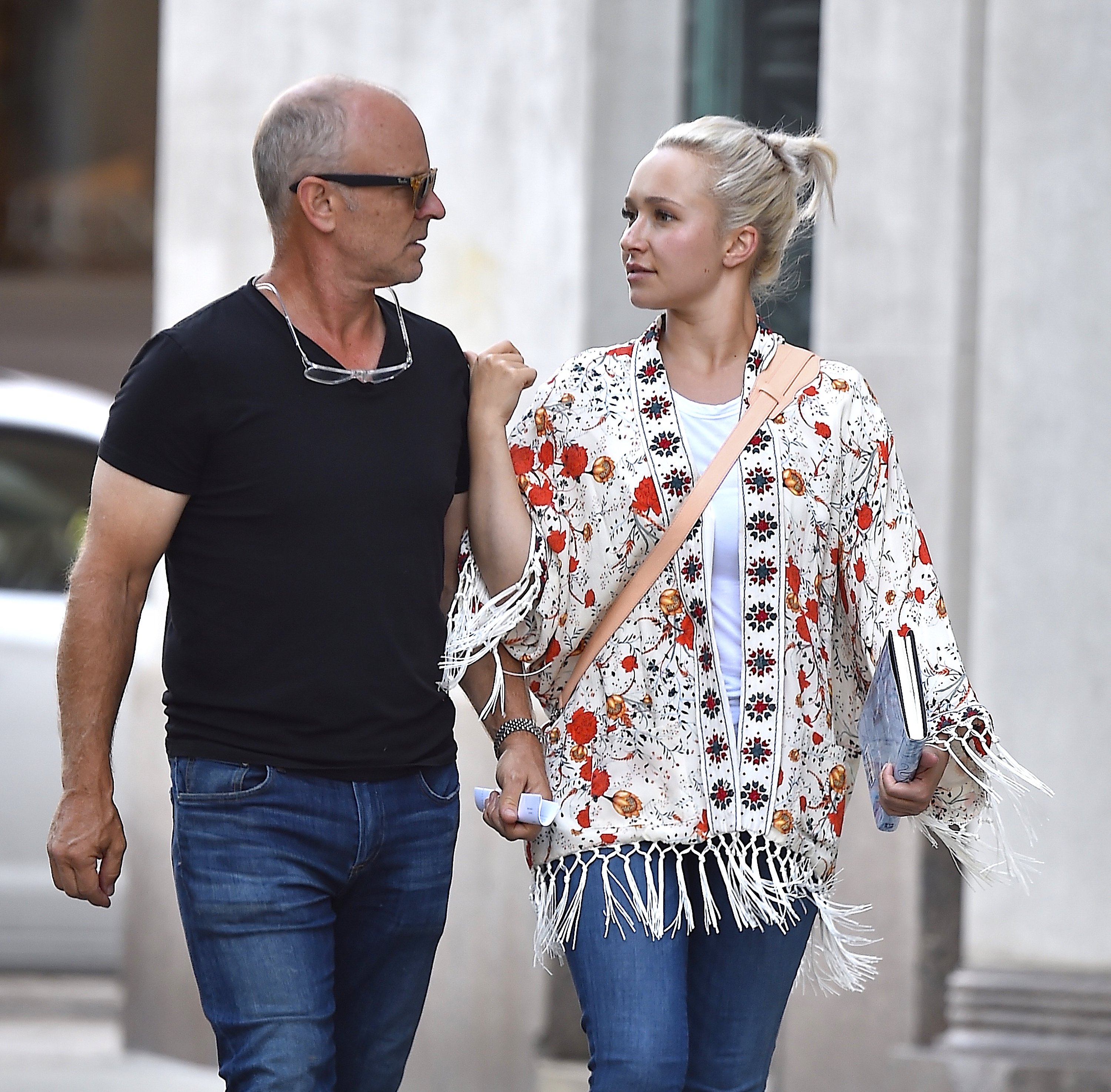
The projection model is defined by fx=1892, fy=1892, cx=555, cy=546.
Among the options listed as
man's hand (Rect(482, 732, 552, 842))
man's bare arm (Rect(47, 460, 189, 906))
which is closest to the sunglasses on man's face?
man's bare arm (Rect(47, 460, 189, 906))

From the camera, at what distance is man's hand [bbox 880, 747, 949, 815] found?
290 centimetres

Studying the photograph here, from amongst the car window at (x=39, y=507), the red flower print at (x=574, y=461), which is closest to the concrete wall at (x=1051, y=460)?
the red flower print at (x=574, y=461)

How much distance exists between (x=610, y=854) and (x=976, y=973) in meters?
2.20

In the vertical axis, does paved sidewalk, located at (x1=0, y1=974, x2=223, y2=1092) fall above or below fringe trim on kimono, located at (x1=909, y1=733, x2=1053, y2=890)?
below

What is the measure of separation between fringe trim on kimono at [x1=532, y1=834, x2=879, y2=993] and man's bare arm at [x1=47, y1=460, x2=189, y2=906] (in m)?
0.69

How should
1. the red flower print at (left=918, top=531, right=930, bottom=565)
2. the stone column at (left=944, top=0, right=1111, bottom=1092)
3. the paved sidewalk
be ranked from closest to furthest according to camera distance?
1. the red flower print at (left=918, top=531, right=930, bottom=565)
2. the stone column at (left=944, top=0, right=1111, bottom=1092)
3. the paved sidewalk

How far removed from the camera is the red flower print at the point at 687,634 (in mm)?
3000

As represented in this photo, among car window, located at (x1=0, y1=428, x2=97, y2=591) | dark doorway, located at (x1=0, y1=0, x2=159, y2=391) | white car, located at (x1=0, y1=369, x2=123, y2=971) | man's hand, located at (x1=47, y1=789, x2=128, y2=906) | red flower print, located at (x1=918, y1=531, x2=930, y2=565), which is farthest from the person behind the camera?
dark doorway, located at (x1=0, y1=0, x2=159, y2=391)

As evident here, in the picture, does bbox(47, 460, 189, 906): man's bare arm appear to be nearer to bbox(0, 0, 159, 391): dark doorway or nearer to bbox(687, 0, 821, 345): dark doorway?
bbox(687, 0, 821, 345): dark doorway

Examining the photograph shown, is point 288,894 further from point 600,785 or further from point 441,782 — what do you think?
point 600,785

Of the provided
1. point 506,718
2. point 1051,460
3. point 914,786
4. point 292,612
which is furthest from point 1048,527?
point 292,612

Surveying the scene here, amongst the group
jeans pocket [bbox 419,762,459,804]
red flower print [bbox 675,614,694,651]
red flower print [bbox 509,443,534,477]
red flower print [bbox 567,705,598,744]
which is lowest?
jeans pocket [bbox 419,762,459,804]

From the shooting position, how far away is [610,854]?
298cm

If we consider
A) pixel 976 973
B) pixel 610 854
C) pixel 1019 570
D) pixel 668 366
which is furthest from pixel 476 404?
pixel 976 973
